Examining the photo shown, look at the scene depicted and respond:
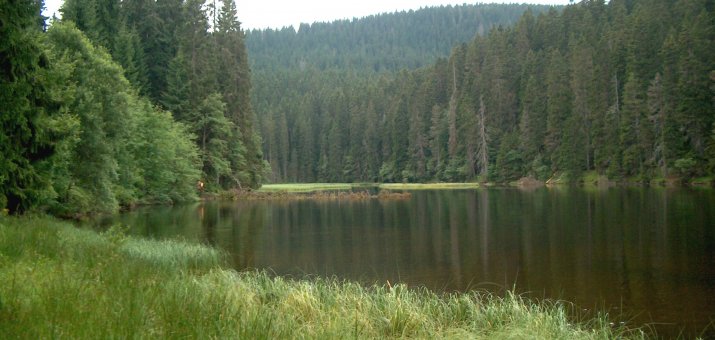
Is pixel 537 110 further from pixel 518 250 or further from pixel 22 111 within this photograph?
pixel 22 111

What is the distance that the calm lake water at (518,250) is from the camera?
12.9m

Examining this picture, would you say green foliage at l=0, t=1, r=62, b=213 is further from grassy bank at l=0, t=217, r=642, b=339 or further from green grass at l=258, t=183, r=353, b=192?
green grass at l=258, t=183, r=353, b=192

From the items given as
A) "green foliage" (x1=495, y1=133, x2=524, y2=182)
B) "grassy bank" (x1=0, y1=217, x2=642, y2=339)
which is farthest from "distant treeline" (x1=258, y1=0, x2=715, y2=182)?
"grassy bank" (x1=0, y1=217, x2=642, y2=339)

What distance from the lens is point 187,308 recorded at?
22.6 ft

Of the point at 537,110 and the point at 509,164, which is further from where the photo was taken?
the point at 537,110

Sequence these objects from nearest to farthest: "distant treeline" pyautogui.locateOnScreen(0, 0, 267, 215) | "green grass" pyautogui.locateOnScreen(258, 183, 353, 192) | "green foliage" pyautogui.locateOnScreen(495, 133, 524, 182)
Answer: "distant treeline" pyautogui.locateOnScreen(0, 0, 267, 215)
"green grass" pyautogui.locateOnScreen(258, 183, 353, 192)
"green foliage" pyautogui.locateOnScreen(495, 133, 524, 182)

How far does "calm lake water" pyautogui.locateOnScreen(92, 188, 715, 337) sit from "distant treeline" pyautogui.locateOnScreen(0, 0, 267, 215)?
Answer: 404 cm

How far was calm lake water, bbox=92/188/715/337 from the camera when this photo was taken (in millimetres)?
12906

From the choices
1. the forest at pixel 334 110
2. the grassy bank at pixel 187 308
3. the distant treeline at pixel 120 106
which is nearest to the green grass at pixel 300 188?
the forest at pixel 334 110

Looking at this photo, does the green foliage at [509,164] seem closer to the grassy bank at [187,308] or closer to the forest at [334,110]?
the forest at [334,110]

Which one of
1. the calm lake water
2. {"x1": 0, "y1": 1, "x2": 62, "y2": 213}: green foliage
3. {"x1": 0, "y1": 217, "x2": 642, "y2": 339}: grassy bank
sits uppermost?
{"x1": 0, "y1": 1, "x2": 62, "y2": 213}: green foliage

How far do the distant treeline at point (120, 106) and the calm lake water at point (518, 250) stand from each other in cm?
404

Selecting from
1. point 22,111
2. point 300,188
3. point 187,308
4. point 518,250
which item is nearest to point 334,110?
point 300,188

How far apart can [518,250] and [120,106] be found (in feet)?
77.9
